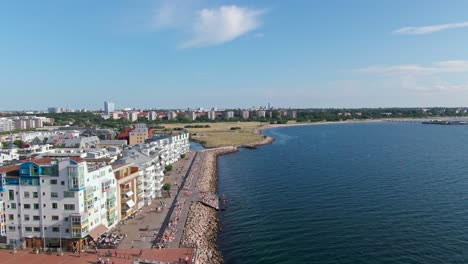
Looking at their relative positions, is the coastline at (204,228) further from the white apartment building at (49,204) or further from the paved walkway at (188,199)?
the white apartment building at (49,204)

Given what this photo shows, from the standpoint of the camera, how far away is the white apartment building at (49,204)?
74.2ft

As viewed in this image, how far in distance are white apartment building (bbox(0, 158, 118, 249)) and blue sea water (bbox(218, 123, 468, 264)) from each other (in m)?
8.54

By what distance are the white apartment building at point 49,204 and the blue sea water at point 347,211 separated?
8.54m

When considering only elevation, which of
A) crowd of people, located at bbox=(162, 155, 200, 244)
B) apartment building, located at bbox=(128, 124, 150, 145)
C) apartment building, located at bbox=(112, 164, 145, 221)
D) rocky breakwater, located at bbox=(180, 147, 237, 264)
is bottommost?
rocky breakwater, located at bbox=(180, 147, 237, 264)

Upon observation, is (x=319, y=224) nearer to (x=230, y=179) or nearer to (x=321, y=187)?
(x=321, y=187)

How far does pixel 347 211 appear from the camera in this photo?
30.7 m

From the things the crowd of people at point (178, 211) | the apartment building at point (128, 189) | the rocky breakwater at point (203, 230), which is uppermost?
the apartment building at point (128, 189)

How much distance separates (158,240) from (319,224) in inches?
439

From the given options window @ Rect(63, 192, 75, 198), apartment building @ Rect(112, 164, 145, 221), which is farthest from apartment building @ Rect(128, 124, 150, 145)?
window @ Rect(63, 192, 75, 198)

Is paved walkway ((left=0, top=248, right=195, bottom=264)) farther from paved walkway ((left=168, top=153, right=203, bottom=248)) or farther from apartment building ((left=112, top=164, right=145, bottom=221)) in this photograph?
apartment building ((left=112, top=164, right=145, bottom=221))

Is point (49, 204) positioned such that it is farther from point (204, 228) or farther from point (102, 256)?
point (204, 228)

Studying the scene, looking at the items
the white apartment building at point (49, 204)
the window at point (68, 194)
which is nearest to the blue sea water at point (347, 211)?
the white apartment building at point (49, 204)

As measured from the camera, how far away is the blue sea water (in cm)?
2347

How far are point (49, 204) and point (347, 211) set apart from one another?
20.6 metres
